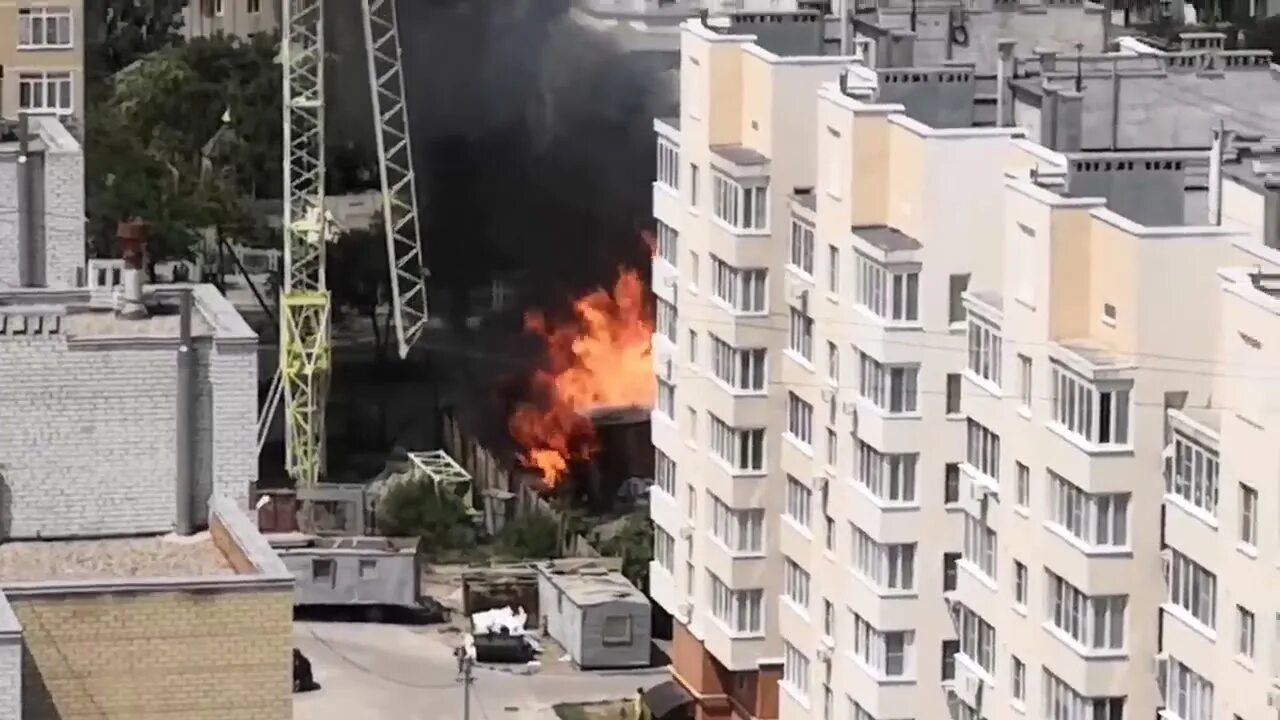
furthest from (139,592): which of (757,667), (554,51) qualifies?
(554,51)

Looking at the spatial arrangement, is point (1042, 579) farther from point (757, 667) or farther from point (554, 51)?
point (554, 51)

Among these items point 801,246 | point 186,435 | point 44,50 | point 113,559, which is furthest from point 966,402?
point 44,50

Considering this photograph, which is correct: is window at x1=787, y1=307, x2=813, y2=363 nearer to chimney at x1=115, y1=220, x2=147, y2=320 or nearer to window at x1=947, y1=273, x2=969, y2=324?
window at x1=947, y1=273, x2=969, y2=324

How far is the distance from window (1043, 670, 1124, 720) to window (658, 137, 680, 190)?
42.6 ft

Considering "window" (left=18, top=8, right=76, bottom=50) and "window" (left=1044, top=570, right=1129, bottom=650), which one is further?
"window" (left=18, top=8, right=76, bottom=50)

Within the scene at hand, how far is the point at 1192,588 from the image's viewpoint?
32156mm

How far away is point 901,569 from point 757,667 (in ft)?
17.3

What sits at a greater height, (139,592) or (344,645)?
(139,592)

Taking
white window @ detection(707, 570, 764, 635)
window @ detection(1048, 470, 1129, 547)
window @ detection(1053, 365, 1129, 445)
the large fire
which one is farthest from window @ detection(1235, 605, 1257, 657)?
the large fire

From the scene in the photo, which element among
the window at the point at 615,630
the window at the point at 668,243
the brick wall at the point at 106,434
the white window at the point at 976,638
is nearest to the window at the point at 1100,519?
the white window at the point at 976,638

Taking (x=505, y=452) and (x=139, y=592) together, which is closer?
(x=139, y=592)

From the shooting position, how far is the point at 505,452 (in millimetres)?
61562

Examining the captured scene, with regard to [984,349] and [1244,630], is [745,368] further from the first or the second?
[1244,630]

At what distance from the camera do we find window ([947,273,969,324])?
3800 cm
